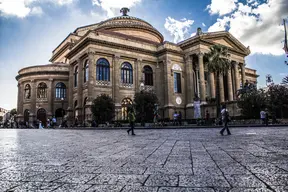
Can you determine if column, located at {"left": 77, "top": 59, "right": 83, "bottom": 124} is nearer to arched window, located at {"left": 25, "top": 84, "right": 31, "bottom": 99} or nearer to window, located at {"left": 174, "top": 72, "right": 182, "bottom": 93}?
arched window, located at {"left": 25, "top": 84, "right": 31, "bottom": 99}

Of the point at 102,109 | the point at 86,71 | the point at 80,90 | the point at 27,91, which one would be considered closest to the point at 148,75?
the point at 86,71

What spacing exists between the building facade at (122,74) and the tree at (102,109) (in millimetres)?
3340

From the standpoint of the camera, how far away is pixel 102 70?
33.2 metres

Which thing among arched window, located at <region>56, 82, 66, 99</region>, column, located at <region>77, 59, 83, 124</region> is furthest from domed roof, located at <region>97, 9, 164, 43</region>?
arched window, located at <region>56, 82, 66, 99</region>

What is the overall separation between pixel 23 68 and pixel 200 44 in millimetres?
31207

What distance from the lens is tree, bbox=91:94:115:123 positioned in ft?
89.8

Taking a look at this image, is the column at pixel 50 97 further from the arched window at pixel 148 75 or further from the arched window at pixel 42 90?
the arched window at pixel 148 75

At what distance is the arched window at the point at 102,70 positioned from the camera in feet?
107

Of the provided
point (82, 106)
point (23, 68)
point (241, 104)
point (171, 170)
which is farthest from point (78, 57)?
point (171, 170)

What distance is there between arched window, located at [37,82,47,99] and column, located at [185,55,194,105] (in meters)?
24.1

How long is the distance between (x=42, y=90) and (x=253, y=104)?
33.2m

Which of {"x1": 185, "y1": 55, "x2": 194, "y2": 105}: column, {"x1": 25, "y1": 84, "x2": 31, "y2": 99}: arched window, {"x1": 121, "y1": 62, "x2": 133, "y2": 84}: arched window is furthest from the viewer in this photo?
{"x1": 25, "y1": 84, "x2": 31, "y2": 99}: arched window

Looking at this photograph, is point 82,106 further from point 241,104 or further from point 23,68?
point 241,104

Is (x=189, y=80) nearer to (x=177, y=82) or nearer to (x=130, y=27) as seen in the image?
→ (x=177, y=82)
